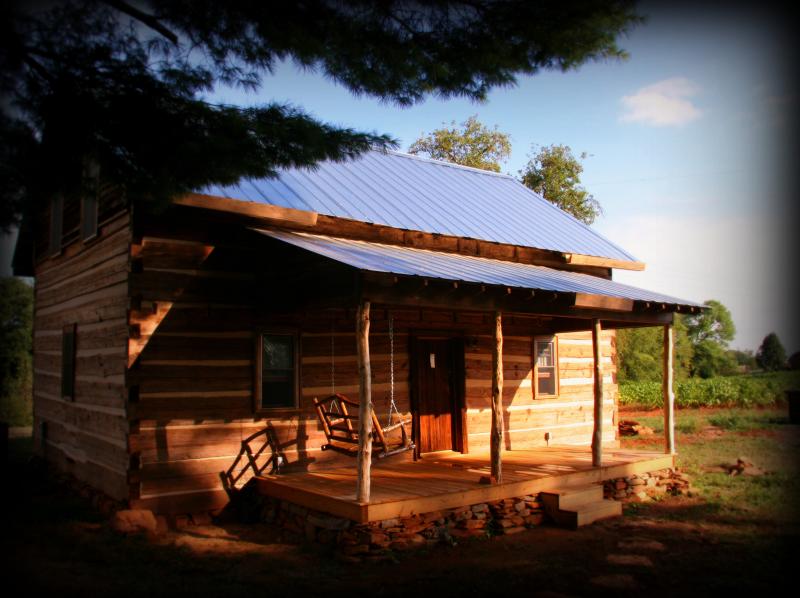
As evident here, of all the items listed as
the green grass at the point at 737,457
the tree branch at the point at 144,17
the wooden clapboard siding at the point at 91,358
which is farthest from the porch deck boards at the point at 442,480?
the tree branch at the point at 144,17

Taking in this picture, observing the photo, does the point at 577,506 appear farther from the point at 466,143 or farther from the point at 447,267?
the point at 466,143

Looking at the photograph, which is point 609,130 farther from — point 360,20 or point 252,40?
point 252,40

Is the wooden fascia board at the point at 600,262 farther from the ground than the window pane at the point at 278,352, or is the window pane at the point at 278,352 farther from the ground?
the wooden fascia board at the point at 600,262

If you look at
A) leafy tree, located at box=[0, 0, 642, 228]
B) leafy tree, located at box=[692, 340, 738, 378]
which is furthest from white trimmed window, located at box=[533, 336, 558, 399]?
leafy tree, located at box=[692, 340, 738, 378]

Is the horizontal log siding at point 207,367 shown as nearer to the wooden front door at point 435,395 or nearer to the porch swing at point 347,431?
the porch swing at point 347,431

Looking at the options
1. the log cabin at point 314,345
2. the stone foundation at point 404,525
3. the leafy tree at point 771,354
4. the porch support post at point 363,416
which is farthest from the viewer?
the leafy tree at point 771,354

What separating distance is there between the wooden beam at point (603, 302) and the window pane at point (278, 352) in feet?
13.7

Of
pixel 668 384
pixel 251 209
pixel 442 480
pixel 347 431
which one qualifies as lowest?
pixel 442 480

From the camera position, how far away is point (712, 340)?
226ft

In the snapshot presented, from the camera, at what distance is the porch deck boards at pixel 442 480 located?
7.51 m

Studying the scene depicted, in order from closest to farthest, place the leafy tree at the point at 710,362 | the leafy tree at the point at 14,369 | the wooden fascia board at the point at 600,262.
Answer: the wooden fascia board at the point at 600,262 < the leafy tree at the point at 14,369 < the leafy tree at the point at 710,362

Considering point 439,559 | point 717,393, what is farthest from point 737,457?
point 717,393

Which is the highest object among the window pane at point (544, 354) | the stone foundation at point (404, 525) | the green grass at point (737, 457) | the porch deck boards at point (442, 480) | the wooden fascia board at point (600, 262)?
the wooden fascia board at point (600, 262)

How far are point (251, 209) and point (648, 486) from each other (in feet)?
25.0
